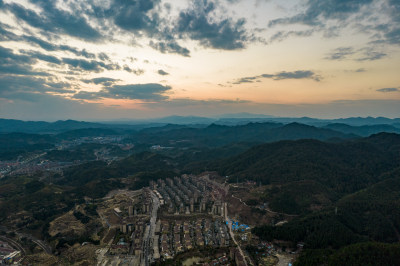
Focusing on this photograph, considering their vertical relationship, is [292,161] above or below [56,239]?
above

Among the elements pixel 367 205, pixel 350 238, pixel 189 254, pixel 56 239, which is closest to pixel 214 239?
pixel 189 254

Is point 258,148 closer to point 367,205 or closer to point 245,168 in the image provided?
point 245,168

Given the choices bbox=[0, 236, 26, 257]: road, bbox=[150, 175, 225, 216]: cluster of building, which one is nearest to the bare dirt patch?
bbox=[0, 236, 26, 257]: road

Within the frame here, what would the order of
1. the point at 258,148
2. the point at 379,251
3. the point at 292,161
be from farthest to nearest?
1. the point at 258,148
2. the point at 292,161
3. the point at 379,251

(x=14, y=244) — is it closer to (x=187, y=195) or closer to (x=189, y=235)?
(x=189, y=235)

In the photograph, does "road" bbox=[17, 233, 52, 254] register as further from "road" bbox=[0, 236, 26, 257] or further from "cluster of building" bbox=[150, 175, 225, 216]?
"cluster of building" bbox=[150, 175, 225, 216]

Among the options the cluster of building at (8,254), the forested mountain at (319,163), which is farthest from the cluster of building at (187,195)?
the cluster of building at (8,254)

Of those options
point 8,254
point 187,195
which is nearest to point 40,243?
point 8,254
